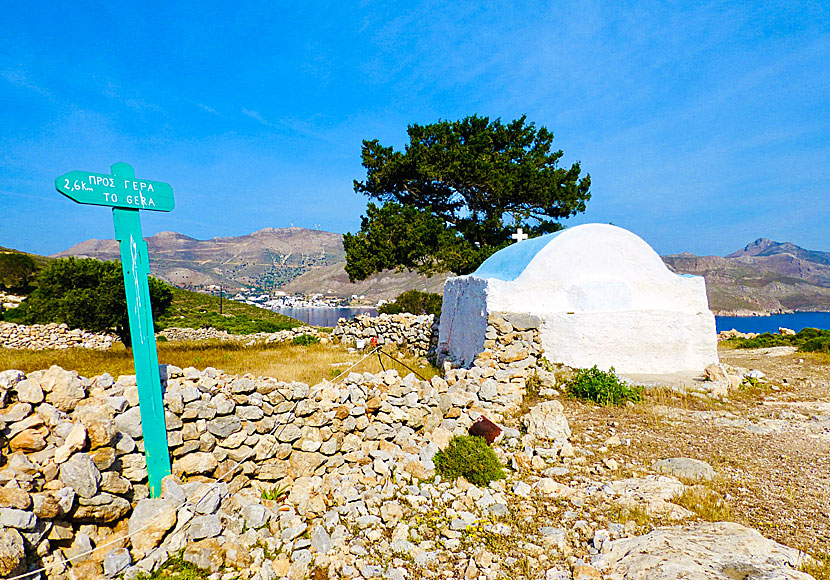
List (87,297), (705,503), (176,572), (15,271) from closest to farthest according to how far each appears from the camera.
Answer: (176,572) → (705,503) → (87,297) → (15,271)

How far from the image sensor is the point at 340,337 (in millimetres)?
18641

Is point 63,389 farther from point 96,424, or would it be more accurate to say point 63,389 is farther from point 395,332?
point 395,332

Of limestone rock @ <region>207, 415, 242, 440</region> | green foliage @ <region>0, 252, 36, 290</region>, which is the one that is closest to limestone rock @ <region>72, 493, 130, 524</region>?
limestone rock @ <region>207, 415, 242, 440</region>

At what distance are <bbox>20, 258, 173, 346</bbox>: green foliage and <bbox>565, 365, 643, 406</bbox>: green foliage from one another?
18712 mm

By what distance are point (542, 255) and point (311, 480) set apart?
898cm

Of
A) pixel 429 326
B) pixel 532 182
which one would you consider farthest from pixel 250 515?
pixel 532 182

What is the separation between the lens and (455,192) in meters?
23.3

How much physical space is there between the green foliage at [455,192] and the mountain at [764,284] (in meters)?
20.4

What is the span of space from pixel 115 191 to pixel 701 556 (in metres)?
6.45

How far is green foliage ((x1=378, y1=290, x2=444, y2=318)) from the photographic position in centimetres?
2372

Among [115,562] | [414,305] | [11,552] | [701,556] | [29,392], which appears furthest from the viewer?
[414,305]

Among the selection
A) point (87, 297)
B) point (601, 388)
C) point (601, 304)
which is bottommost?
point (601, 388)

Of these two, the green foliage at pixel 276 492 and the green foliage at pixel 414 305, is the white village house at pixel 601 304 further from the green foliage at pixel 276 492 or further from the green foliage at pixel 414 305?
the green foliage at pixel 414 305

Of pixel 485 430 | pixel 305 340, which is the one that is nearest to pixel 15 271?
pixel 305 340
